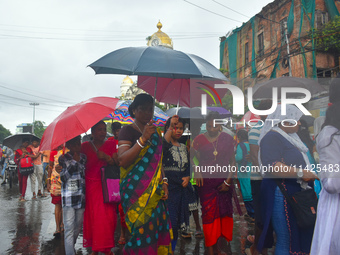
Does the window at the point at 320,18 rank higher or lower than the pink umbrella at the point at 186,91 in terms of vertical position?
higher

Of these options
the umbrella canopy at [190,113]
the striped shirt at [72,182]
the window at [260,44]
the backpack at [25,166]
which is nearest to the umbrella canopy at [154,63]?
the striped shirt at [72,182]

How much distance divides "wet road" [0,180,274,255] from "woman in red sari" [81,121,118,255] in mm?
834

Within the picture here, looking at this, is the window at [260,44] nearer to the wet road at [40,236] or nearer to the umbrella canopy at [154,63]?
the wet road at [40,236]

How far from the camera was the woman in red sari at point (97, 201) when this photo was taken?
3963 mm

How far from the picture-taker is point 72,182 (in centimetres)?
402

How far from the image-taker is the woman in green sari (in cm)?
298

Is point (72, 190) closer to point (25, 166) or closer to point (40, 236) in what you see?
point (40, 236)

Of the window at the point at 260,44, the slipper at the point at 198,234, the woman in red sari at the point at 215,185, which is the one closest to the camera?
the woman in red sari at the point at 215,185

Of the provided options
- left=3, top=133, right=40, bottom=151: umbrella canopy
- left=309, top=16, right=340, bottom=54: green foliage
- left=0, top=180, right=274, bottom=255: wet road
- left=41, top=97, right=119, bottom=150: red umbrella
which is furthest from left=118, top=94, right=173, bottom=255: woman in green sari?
left=309, top=16, right=340, bottom=54: green foliage

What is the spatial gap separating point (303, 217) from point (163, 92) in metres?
2.49

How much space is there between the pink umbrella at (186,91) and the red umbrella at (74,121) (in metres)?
0.89

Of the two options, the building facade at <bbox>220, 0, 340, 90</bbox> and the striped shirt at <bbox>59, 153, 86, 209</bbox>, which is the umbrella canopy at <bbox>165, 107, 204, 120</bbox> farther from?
the building facade at <bbox>220, 0, 340, 90</bbox>

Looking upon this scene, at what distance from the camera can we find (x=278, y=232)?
9.78ft

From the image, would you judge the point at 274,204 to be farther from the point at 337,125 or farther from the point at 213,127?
the point at 213,127
